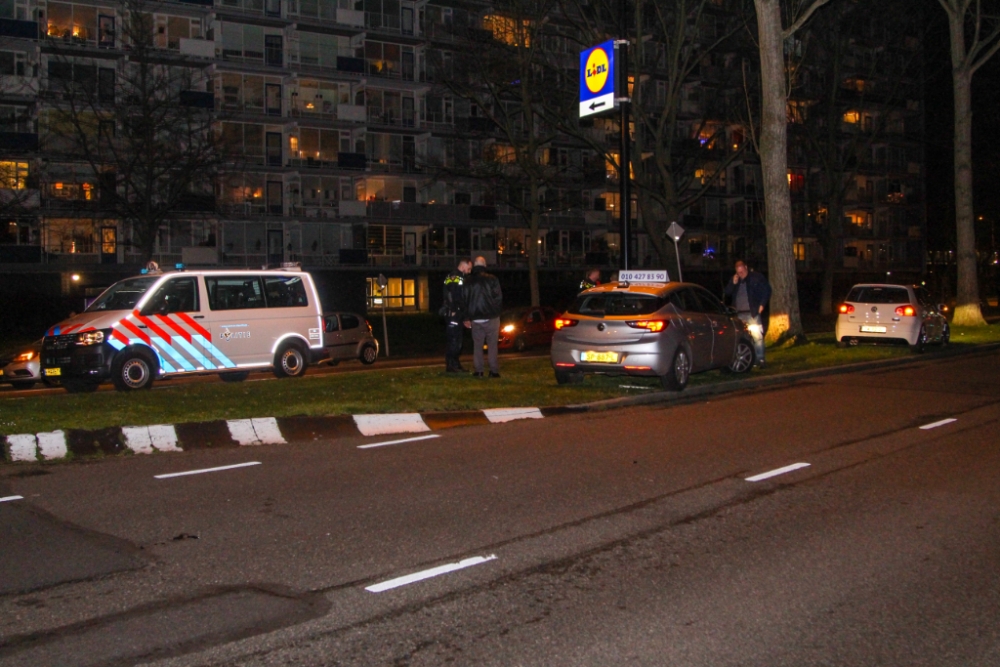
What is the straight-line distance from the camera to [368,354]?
25.6 m

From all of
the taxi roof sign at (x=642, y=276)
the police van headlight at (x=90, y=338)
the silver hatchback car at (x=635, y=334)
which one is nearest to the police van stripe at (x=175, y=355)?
the police van headlight at (x=90, y=338)

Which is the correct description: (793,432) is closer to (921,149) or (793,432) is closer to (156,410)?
(156,410)

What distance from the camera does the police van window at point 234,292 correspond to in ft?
51.4

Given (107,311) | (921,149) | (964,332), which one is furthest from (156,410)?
(921,149)

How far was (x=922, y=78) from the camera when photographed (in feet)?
147

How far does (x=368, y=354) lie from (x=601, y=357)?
42.7 feet

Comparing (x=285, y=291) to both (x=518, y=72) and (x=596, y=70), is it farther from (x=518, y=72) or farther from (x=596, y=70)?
(x=518, y=72)

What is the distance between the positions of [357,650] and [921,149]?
85.1m

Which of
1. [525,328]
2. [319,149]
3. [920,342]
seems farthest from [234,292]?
[319,149]

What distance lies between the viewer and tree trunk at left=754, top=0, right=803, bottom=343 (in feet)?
68.4

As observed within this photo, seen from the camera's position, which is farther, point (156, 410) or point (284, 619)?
point (156, 410)

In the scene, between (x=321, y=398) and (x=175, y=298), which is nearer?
(x=321, y=398)

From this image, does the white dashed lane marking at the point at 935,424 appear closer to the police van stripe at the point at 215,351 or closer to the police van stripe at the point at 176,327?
the police van stripe at the point at 215,351

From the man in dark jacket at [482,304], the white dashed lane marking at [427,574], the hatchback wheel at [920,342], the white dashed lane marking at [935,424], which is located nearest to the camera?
the white dashed lane marking at [427,574]
